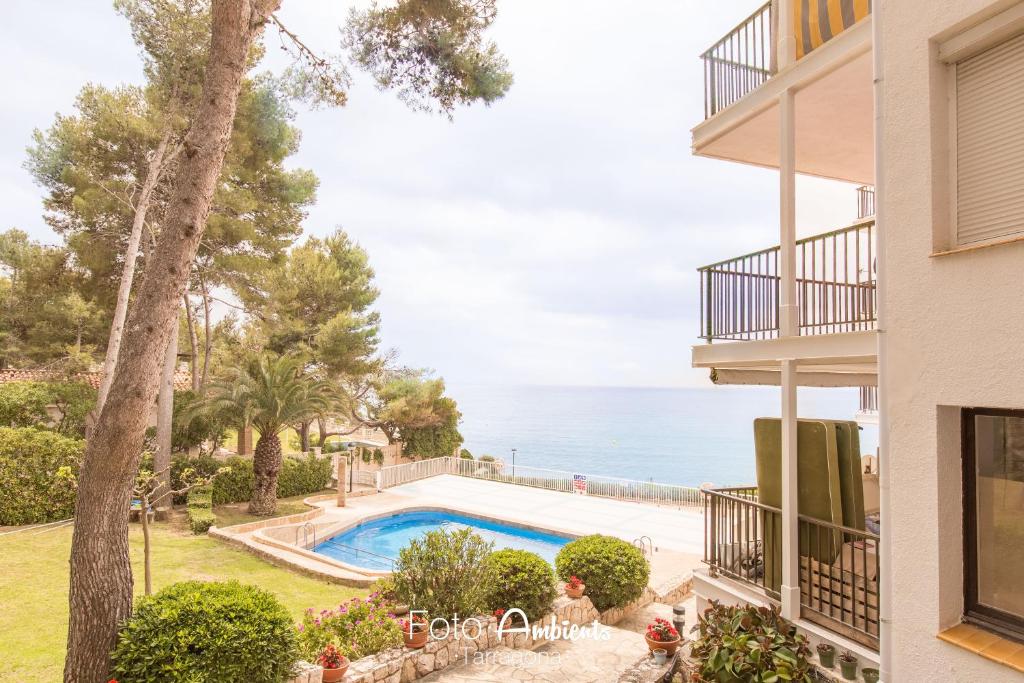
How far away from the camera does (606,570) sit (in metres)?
9.41

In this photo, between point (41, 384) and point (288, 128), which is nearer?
point (41, 384)

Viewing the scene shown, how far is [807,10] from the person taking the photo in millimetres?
6254

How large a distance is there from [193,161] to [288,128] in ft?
48.2

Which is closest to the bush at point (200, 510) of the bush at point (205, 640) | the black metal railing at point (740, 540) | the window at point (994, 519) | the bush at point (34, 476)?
the bush at point (34, 476)

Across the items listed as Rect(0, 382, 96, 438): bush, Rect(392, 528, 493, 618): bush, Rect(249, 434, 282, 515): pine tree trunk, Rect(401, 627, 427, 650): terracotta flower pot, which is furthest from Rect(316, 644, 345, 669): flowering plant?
Rect(0, 382, 96, 438): bush

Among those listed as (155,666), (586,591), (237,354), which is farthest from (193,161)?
(237,354)

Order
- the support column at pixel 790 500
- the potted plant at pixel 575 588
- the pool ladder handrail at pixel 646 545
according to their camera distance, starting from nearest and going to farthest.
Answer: the support column at pixel 790 500 → the potted plant at pixel 575 588 → the pool ladder handrail at pixel 646 545

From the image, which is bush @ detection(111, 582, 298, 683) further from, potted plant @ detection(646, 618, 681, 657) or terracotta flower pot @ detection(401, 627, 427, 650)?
potted plant @ detection(646, 618, 681, 657)

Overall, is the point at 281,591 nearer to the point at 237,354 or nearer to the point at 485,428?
the point at 237,354

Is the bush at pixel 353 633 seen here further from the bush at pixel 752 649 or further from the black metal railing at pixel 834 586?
the black metal railing at pixel 834 586

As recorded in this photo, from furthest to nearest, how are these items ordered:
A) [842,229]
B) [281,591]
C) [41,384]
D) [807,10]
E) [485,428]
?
[485,428], [41,384], [281,591], [807,10], [842,229]

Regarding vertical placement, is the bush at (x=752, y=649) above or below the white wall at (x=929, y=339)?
below

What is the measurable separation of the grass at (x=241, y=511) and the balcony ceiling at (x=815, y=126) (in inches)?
619

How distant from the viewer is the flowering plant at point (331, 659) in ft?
19.7
